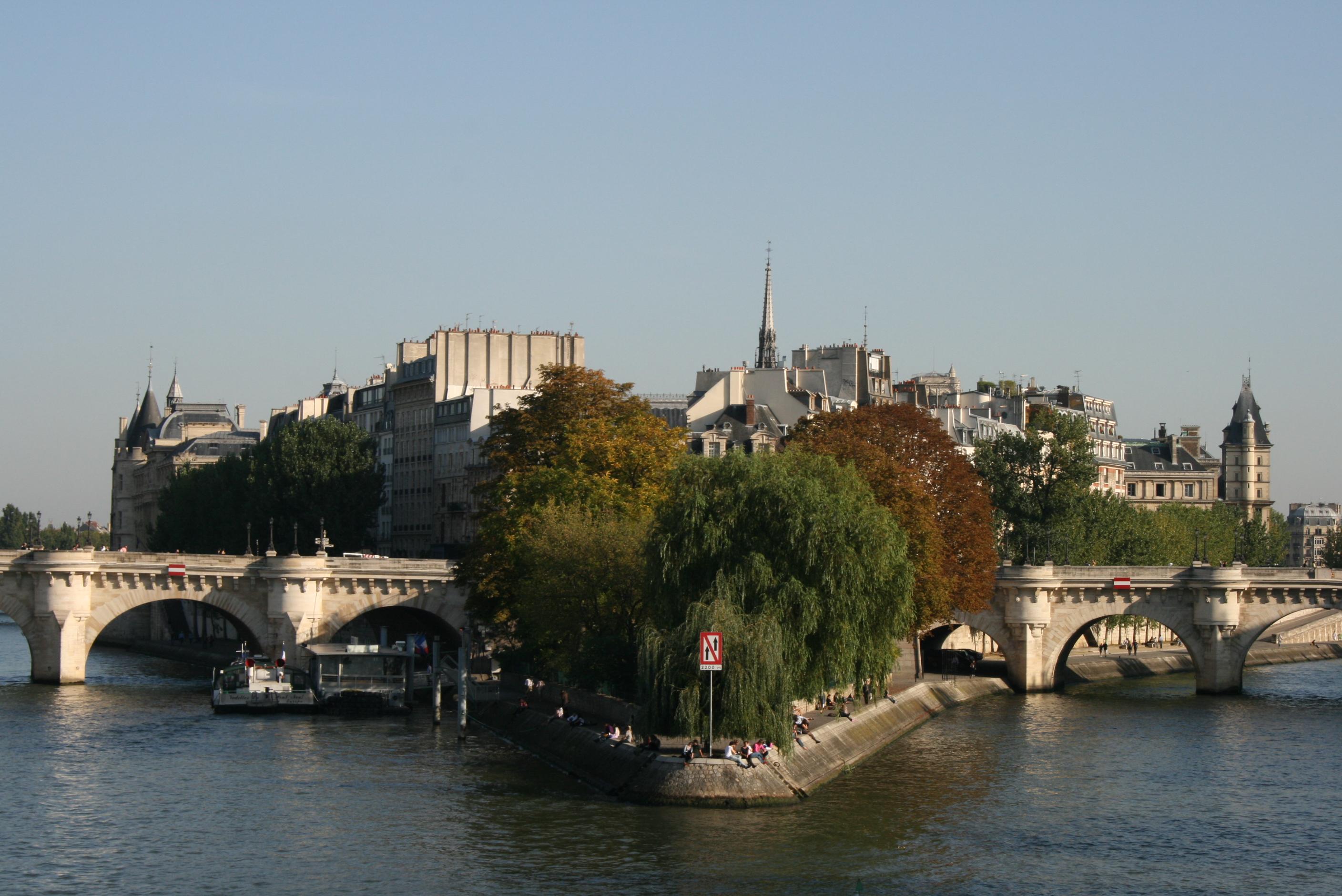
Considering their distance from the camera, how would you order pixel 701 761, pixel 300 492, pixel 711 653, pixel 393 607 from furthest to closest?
pixel 300 492
pixel 393 607
pixel 711 653
pixel 701 761

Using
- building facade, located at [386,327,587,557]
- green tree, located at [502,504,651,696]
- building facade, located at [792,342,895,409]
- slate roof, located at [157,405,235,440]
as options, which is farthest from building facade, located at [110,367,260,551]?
green tree, located at [502,504,651,696]

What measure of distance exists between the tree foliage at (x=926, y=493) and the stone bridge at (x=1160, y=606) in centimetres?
245

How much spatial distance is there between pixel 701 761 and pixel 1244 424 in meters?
130

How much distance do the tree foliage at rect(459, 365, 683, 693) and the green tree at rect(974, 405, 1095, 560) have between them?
23.7m

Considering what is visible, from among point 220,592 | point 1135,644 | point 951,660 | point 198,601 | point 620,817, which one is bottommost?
point 620,817

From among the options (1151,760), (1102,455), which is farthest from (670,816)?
(1102,455)

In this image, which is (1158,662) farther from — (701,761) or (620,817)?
(620,817)

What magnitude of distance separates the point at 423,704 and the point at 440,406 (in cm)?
3892

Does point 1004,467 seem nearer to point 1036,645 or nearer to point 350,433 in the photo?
point 1036,645

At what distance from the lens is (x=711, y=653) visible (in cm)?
4650

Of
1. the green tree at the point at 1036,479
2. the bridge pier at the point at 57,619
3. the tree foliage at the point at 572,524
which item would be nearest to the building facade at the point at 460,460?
the tree foliage at the point at 572,524

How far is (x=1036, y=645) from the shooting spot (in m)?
79.9

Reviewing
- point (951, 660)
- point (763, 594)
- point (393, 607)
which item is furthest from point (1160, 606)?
point (763, 594)

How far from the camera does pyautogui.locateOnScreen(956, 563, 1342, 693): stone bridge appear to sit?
7844 centimetres
